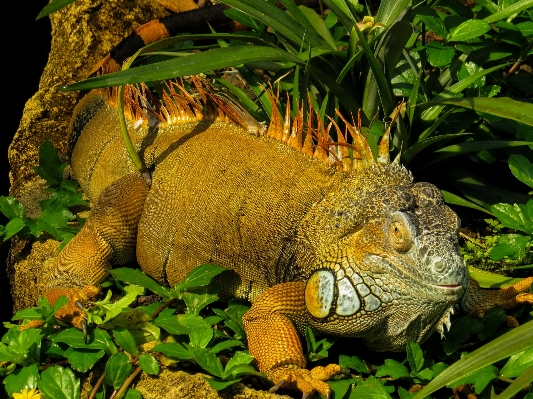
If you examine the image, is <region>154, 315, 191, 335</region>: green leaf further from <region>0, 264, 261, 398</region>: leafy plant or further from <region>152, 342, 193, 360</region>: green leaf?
<region>152, 342, 193, 360</region>: green leaf

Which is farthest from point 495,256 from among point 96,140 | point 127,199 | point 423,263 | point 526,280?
point 96,140

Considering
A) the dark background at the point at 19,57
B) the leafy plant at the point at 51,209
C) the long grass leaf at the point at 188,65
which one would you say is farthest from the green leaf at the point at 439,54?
the dark background at the point at 19,57

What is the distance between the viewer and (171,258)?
374 centimetres

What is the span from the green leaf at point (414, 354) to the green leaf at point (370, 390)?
169 millimetres

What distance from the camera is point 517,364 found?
9.45 ft

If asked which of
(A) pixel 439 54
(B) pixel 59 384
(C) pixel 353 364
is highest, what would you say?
(A) pixel 439 54

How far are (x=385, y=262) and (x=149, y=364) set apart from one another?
107 cm

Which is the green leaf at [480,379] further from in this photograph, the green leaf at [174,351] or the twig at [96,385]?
the twig at [96,385]

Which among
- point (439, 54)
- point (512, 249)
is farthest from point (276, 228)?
point (439, 54)

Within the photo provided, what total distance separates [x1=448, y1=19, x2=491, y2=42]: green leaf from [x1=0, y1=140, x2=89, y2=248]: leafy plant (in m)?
2.42

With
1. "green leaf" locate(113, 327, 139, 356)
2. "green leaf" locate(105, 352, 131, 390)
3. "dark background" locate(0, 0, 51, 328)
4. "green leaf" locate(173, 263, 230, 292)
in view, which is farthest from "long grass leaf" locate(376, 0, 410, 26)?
"dark background" locate(0, 0, 51, 328)

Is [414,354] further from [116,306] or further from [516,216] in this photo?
[116,306]

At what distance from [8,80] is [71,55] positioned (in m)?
1.98

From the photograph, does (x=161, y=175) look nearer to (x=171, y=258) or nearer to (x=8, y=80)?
(x=171, y=258)
